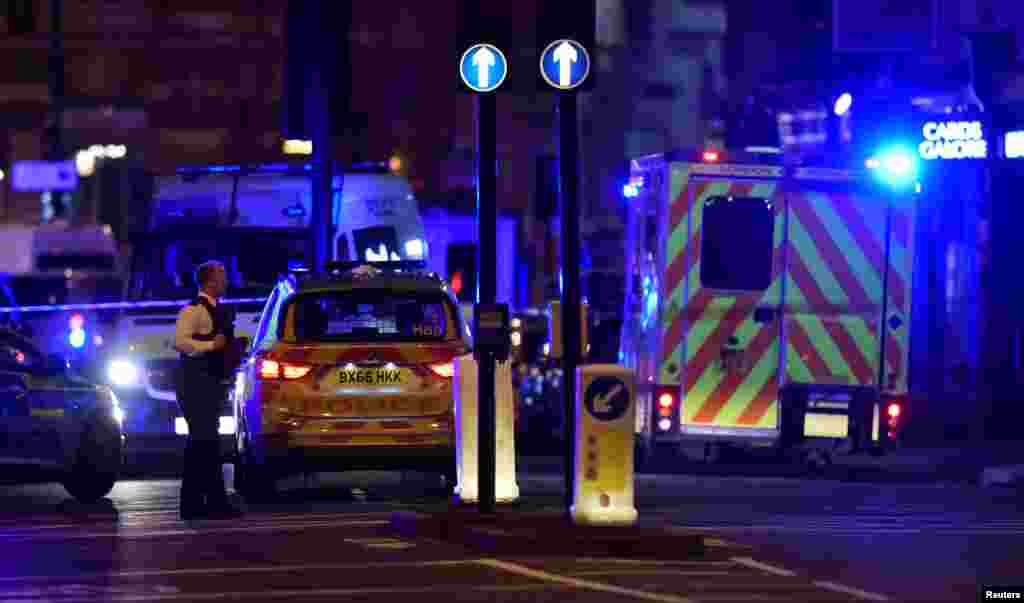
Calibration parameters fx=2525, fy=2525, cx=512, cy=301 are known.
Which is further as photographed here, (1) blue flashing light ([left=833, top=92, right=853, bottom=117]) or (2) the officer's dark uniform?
(1) blue flashing light ([left=833, top=92, right=853, bottom=117])

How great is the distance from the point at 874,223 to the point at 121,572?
1003 cm

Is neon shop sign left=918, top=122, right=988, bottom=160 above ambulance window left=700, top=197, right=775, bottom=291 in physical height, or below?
above

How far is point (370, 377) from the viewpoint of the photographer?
17312 millimetres

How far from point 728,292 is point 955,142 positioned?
24.2ft

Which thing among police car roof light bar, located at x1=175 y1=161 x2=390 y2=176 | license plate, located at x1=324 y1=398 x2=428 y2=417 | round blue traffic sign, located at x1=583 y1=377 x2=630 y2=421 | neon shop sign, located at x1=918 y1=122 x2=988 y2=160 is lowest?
license plate, located at x1=324 y1=398 x2=428 y2=417

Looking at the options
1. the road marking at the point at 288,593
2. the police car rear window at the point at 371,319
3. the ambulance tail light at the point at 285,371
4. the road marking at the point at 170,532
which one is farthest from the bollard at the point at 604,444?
the police car rear window at the point at 371,319

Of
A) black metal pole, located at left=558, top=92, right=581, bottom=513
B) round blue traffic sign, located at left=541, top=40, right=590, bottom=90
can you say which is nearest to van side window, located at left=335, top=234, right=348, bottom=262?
black metal pole, located at left=558, top=92, right=581, bottom=513

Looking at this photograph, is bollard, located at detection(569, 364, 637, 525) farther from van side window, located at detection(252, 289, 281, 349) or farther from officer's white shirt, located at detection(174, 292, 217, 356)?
van side window, located at detection(252, 289, 281, 349)

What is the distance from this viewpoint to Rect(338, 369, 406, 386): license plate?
1730 cm

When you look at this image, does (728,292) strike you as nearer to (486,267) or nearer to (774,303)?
(774,303)

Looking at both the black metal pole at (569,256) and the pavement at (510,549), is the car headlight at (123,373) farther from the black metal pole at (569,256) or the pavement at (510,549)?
the black metal pole at (569,256)

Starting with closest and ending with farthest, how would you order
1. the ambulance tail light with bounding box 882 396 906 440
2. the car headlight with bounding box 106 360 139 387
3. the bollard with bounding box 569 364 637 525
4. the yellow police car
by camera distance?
the bollard with bounding box 569 364 637 525
the yellow police car
the ambulance tail light with bounding box 882 396 906 440
the car headlight with bounding box 106 360 139 387

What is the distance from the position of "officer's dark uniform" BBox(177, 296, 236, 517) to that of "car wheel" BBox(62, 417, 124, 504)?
1506 millimetres

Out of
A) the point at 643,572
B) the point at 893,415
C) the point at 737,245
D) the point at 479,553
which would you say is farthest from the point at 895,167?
the point at 643,572
